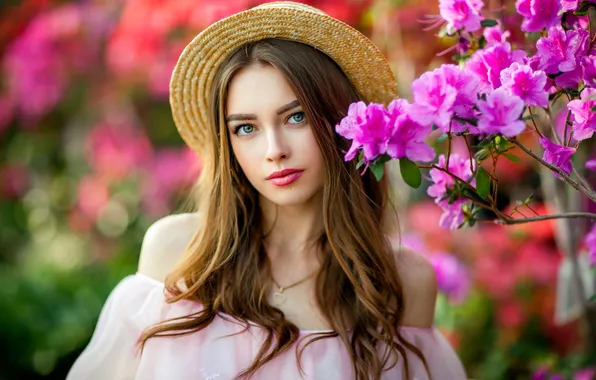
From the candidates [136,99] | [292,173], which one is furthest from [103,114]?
[292,173]

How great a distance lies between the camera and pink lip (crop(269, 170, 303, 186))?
1.94 m

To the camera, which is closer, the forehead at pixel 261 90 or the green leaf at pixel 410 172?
the green leaf at pixel 410 172

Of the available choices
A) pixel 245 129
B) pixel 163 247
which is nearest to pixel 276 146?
pixel 245 129

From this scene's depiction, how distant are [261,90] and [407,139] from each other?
0.60 meters

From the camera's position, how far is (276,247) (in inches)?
88.4

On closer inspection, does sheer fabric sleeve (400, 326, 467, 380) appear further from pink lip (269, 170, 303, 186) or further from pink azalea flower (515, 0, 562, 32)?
pink azalea flower (515, 0, 562, 32)

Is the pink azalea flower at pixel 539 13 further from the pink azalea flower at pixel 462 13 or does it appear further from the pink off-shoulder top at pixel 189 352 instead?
the pink off-shoulder top at pixel 189 352

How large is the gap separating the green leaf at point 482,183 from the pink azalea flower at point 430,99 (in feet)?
0.66

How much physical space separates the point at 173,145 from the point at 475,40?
392cm

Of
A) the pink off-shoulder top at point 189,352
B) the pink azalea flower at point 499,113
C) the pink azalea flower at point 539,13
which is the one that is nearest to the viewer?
the pink azalea flower at point 499,113

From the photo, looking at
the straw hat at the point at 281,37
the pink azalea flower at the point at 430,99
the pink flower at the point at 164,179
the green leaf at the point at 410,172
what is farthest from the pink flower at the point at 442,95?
the pink flower at the point at 164,179

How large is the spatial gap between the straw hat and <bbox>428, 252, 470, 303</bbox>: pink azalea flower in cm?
138

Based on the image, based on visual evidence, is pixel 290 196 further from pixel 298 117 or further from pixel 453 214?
pixel 453 214

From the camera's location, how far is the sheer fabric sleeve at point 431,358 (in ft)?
7.04
